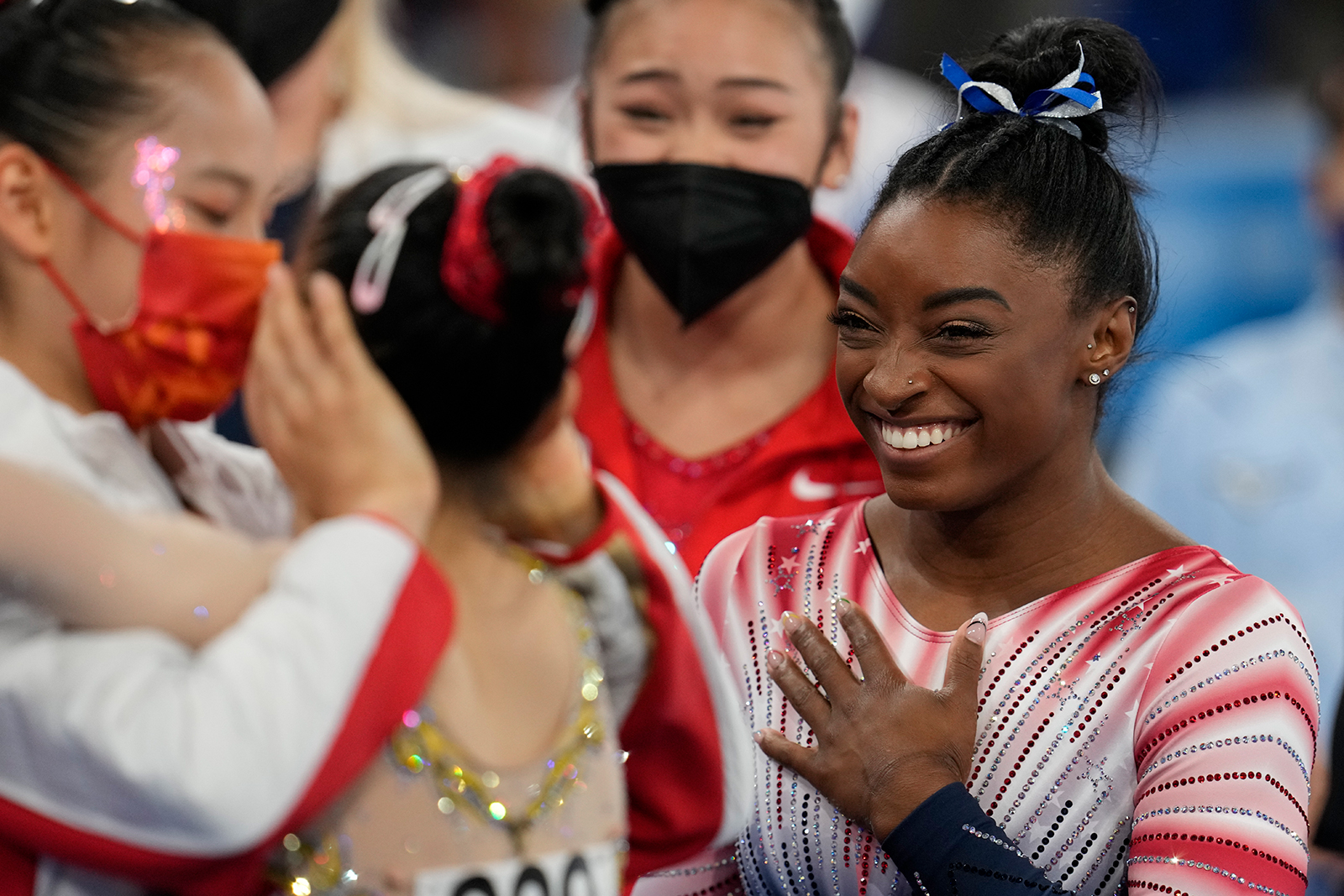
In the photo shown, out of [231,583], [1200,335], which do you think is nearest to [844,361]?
[231,583]

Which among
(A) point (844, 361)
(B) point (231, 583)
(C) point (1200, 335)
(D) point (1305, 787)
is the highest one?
(B) point (231, 583)

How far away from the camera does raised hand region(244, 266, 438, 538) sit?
3.66 feet

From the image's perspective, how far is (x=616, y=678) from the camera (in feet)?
4.41

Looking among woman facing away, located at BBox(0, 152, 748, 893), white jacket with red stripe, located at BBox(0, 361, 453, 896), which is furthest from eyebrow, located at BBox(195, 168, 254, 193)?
white jacket with red stripe, located at BBox(0, 361, 453, 896)

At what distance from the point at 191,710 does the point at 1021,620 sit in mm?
991

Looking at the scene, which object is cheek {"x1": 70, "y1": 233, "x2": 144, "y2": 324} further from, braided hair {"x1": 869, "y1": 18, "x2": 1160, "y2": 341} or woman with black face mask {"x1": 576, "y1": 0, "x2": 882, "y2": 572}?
woman with black face mask {"x1": 576, "y1": 0, "x2": 882, "y2": 572}

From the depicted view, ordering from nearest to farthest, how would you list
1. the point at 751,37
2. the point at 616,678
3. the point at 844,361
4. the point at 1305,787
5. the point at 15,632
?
the point at 15,632, the point at 616,678, the point at 1305,787, the point at 844,361, the point at 751,37

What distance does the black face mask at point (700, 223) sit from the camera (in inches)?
82.2

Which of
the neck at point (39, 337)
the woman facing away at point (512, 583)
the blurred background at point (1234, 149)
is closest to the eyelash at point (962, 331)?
the woman facing away at point (512, 583)

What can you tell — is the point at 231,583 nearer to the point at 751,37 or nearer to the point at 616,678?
the point at 616,678

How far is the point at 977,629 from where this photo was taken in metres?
1.65

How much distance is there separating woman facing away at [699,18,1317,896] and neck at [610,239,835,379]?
510 millimetres

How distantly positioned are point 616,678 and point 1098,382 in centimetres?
68

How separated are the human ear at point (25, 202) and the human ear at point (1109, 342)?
1058 mm
